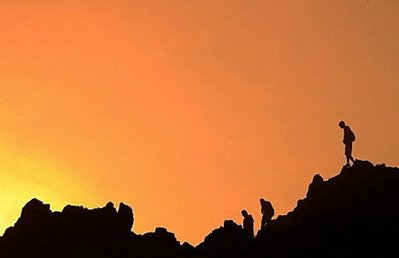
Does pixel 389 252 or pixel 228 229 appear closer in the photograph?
pixel 389 252

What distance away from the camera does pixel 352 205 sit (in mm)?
69812

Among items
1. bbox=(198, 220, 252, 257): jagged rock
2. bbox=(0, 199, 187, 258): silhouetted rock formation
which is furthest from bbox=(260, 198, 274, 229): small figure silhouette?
bbox=(0, 199, 187, 258): silhouetted rock formation

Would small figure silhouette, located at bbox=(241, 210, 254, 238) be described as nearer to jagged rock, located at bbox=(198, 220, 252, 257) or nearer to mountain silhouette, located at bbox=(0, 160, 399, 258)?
mountain silhouette, located at bbox=(0, 160, 399, 258)

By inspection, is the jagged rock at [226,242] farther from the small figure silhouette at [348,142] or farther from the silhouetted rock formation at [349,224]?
the small figure silhouette at [348,142]

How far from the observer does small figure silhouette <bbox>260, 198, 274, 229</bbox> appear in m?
76.9

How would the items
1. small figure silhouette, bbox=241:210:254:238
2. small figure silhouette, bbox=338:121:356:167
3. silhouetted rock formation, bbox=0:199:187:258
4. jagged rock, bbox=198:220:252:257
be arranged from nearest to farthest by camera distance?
jagged rock, bbox=198:220:252:257, silhouetted rock formation, bbox=0:199:187:258, small figure silhouette, bbox=241:210:254:238, small figure silhouette, bbox=338:121:356:167

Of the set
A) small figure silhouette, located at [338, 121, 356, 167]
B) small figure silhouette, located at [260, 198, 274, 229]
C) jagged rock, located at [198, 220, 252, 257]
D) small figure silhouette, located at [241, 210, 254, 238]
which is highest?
small figure silhouette, located at [338, 121, 356, 167]

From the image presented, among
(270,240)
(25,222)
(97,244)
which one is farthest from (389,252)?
(25,222)

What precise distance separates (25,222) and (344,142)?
28564mm

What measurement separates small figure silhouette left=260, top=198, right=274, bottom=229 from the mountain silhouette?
1883mm

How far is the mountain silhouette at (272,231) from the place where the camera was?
6656cm

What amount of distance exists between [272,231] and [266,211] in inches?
285

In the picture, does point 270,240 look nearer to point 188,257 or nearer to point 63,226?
point 188,257

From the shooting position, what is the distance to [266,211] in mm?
77250
